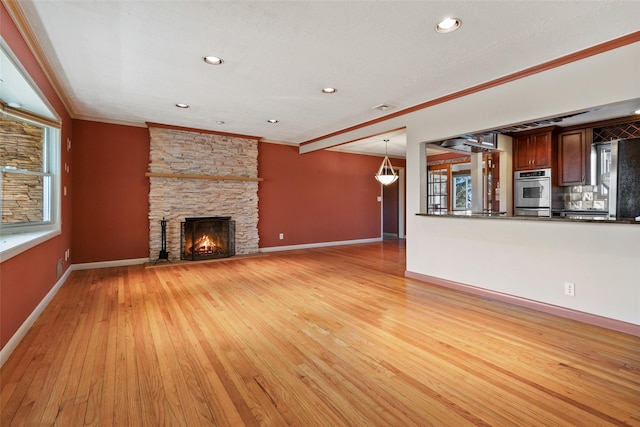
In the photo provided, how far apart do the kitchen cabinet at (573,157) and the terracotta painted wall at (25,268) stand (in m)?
6.96

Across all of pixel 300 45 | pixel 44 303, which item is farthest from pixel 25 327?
pixel 300 45

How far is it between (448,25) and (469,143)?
7.68 ft

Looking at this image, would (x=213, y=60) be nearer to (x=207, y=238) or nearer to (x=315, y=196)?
(x=207, y=238)

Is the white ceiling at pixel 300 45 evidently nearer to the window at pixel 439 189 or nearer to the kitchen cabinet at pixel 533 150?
the kitchen cabinet at pixel 533 150

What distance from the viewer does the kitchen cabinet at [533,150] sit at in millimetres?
5246

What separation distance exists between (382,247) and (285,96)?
15.5 feet

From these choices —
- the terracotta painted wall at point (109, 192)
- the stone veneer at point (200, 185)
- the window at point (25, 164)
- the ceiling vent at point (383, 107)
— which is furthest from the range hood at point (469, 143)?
the terracotta painted wall at point (109, 192)

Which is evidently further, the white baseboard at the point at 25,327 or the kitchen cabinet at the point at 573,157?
the kitchen cabinet at the point at 573,157

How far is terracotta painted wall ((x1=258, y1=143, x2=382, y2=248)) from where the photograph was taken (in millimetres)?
Answer: 7074

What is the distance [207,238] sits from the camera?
6289mm

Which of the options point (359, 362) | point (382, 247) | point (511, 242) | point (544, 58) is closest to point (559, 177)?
point (511, 242)

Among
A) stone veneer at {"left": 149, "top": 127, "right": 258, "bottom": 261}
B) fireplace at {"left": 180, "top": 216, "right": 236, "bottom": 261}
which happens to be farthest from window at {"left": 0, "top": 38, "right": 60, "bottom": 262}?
fireplace at {"left": 180, "top": 216, "right": 236, "bottom": 261}

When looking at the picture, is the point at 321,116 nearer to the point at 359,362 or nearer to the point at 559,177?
the point at 359,362

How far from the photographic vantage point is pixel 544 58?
2.87 meters
